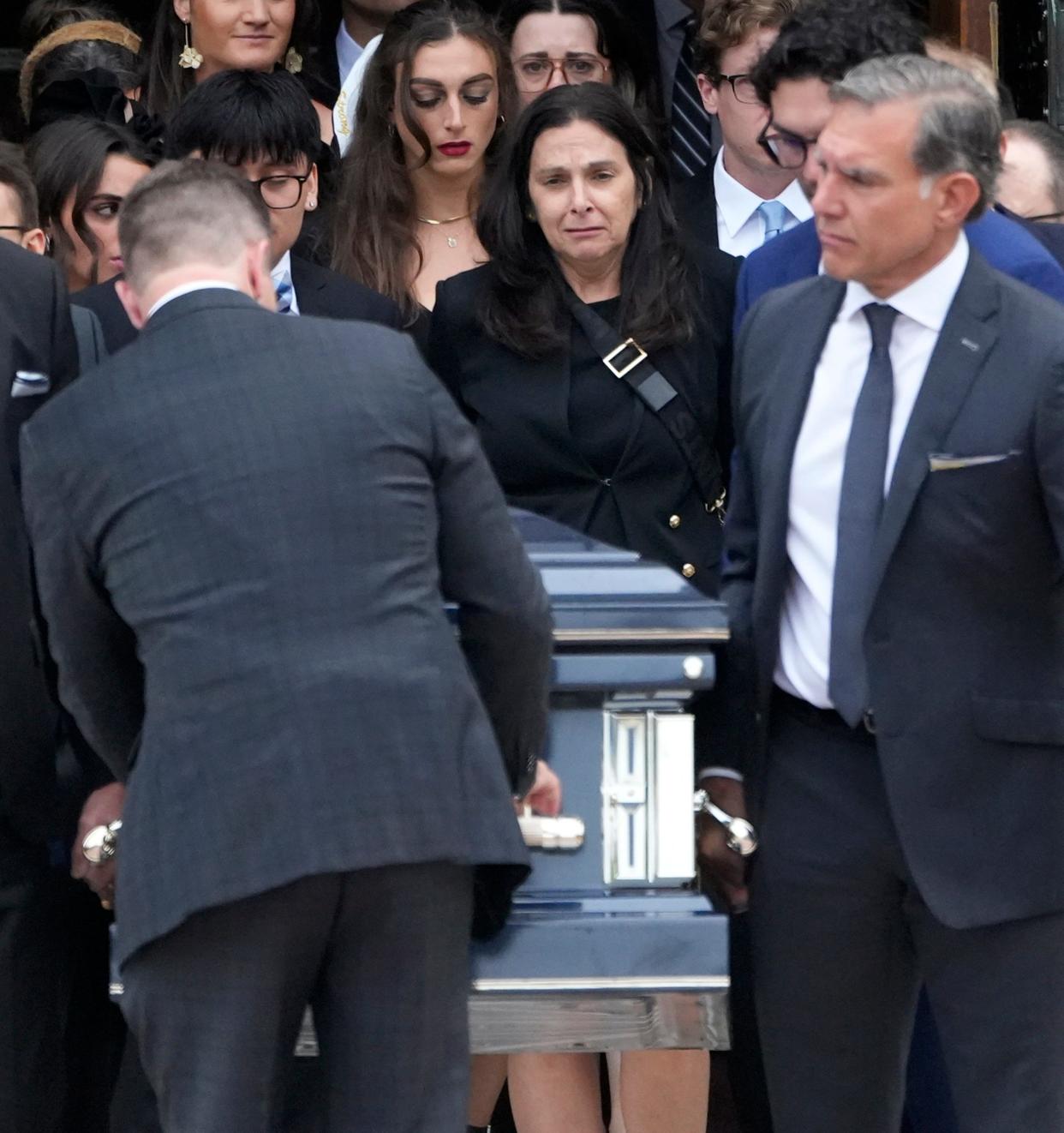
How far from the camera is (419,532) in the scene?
8.66 ft

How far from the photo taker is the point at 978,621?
293 cm

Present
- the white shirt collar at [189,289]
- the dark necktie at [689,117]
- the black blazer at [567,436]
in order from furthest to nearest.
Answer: the dark necktie at [689,117]
the black blazer at [567,436]
the white shirt collar at [189,289]

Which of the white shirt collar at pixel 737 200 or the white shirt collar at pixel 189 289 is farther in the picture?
the white shirt collar at pixel 737 200

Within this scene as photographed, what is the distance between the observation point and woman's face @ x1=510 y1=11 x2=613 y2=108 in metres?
4.95

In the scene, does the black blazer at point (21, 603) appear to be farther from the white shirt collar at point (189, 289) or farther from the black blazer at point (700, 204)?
the black blazer at point (700, 204)

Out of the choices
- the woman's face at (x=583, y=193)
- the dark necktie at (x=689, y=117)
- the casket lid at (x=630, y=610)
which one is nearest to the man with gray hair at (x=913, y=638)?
the casket lid at (x=630, y=610)

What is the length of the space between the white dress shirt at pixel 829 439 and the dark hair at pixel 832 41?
823 millimetres

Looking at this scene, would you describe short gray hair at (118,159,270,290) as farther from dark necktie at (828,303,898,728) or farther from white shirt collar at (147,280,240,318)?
dark necktie at (828,303,898,728)

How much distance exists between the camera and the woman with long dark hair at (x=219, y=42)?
486 centimetres

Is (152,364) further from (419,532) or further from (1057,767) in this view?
(1057,767)

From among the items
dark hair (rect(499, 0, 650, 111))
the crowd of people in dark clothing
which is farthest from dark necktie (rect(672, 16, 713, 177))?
dark hair (rect(499, 0, 650, 111))

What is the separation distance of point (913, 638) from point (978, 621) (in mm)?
88

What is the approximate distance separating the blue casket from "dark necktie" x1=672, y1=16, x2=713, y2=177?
252cm

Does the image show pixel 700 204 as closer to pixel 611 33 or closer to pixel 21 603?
pixel 611 33
